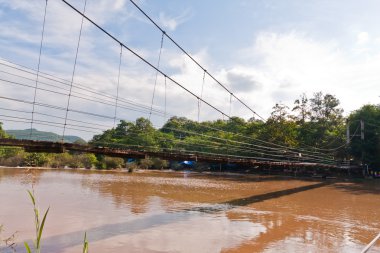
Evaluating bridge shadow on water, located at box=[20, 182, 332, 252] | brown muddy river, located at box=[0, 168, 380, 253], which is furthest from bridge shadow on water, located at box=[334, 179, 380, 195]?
bridge shadow on water, located at box=[20, 182, 332, 252]

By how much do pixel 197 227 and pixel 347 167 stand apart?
19.6 meters

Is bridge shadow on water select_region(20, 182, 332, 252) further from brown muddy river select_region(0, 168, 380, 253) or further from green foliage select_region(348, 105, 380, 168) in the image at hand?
green foliage select_region(348, 105, 380, 168)

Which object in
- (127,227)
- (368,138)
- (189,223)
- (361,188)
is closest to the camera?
(127,227)

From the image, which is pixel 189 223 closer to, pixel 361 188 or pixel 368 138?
pixel 361 188

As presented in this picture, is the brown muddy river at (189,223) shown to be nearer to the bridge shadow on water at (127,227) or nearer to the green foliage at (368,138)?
the bridge shadow on water at (127,227)

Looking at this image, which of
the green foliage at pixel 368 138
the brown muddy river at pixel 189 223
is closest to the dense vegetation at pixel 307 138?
the green foliage at pixel 368 138

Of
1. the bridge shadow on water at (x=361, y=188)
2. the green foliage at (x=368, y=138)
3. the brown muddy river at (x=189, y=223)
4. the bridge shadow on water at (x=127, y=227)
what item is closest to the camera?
the bridge shadow on water at (x=127, y=227)

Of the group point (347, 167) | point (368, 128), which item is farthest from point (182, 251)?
point (368, 128)

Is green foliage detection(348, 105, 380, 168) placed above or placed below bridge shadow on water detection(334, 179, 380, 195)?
above

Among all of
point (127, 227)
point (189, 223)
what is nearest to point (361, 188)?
point (189, 223)

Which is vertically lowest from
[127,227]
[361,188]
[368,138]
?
[127,227]

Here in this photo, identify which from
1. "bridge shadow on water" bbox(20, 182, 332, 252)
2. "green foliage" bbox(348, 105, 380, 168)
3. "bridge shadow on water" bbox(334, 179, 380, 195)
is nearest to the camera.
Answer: "bridge shadow on water" bbox(20, 182, 332, 252)

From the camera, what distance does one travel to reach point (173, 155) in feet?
34.5

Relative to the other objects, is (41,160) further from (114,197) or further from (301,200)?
(301,200)
